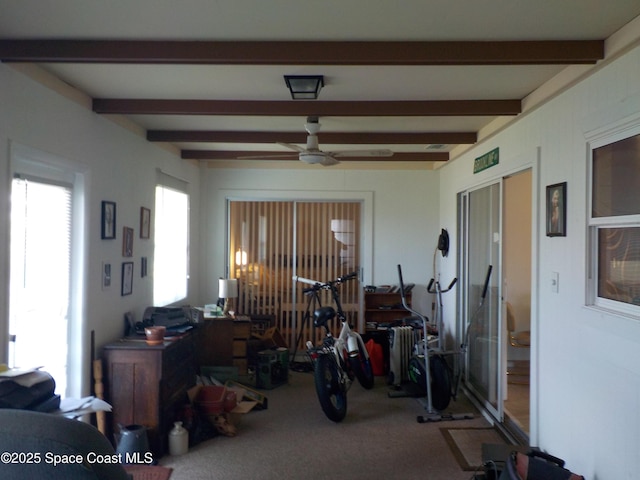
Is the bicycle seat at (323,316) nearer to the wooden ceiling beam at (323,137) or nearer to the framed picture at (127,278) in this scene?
the wooden ceiling beam at (323,137)

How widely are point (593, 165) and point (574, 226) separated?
0.37 meters

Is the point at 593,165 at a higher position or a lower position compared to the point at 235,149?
lower

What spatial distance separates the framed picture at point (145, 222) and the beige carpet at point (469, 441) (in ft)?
10.2

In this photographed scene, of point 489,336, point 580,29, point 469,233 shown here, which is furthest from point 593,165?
point 469,233

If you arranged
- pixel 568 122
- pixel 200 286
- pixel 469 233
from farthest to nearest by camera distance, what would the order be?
pixel 200 286
pixel 469 233
pixel 568 122

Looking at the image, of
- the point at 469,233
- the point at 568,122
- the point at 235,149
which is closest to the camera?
the point at 568,122

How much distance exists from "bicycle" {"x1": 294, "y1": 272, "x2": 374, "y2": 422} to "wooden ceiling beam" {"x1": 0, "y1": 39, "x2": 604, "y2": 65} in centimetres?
274

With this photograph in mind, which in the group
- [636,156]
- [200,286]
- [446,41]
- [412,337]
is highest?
[446,41]

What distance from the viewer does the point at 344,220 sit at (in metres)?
6.80

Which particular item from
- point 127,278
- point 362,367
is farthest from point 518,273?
point 127,278

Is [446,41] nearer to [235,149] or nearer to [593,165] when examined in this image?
[593,165]

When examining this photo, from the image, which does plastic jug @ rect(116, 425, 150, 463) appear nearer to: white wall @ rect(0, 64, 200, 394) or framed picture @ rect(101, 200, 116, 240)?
white wall @ rect(0, 64, 200, 394)

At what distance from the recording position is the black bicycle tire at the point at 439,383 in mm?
4633

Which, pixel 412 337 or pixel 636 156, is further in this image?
pixel 412 337
